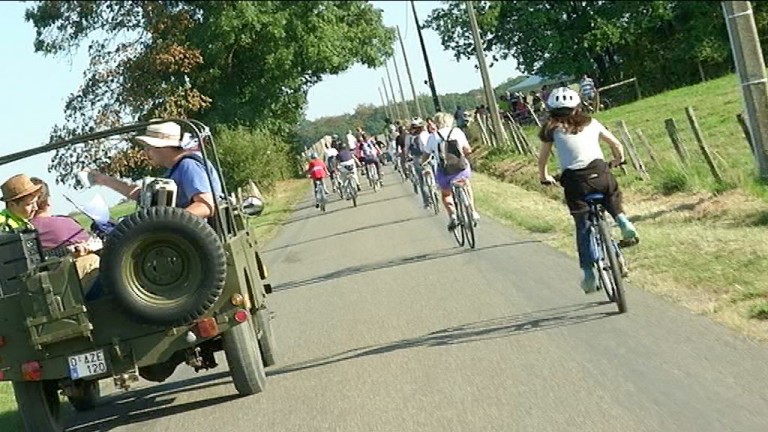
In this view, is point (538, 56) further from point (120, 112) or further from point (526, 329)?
point (526, 329)

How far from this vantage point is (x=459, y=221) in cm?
1627

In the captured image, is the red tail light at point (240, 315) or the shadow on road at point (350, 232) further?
the shadow on road at point (350, 232)

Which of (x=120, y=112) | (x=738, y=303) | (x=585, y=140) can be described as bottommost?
(x=738, y=303)

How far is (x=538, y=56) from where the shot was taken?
63.1 meters

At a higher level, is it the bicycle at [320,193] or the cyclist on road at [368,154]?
the cyclist on road at [368,154]

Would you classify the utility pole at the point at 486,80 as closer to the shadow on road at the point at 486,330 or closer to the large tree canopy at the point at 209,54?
the large tree canopy at the point at 209,54

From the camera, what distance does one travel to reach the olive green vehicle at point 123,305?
26.2ft

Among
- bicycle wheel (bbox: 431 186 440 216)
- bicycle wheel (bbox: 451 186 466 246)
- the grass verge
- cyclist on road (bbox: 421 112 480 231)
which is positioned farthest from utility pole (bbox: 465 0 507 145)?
bicycle wheel (bbox: 451 186 466 246)

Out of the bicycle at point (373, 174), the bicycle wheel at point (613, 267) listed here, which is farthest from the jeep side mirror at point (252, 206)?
the bicycle at point (373, 174)

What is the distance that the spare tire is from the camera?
7.95 m

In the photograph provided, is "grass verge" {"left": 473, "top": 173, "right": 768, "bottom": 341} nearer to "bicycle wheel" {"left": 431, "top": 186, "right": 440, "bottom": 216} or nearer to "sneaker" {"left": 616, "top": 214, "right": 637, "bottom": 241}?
"sneaker" {"left": 616, "top": 214, "right": 637, "bottom": 241}

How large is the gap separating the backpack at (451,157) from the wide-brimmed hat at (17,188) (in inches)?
310

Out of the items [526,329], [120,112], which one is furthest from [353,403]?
[120,112]

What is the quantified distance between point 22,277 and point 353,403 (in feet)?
7.82
